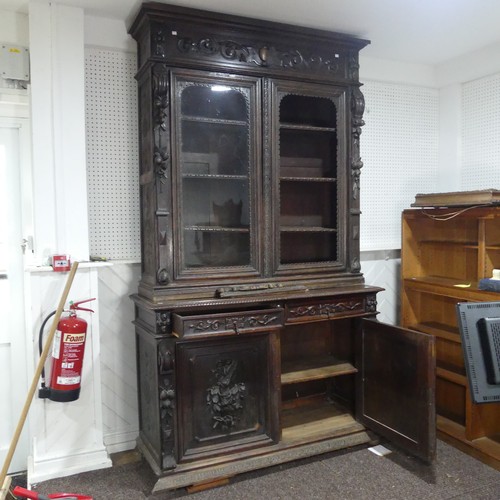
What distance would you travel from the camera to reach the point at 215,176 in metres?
2.79

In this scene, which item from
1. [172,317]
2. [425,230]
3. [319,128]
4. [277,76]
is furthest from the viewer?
[425,230]

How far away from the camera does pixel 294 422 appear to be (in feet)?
10.2

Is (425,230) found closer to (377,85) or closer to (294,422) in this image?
(377,85)

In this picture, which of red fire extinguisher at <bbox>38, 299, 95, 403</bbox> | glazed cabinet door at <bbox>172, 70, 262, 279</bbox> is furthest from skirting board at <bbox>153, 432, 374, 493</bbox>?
glazed cabinet door at <bbox>172, 70, 262, 279</bbox>

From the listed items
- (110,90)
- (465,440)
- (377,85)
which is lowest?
(465,440)

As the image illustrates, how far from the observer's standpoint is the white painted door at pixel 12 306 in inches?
113

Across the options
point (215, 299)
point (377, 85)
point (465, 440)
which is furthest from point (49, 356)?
point (377, 85)

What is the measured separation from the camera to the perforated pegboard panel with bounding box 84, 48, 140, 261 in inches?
112

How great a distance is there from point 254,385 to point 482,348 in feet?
4.35

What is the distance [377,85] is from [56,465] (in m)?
3.34

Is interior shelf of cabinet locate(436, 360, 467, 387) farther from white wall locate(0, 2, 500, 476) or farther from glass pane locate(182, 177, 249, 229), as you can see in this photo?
glass pane locate(182, 177, 249, 229)

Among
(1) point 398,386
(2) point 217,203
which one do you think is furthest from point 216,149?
(1) point 398,386

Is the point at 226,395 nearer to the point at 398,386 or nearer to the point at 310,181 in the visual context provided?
the point at 398,386

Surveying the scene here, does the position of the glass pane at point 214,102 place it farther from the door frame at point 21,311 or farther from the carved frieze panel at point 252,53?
the door frame at point 21,311
